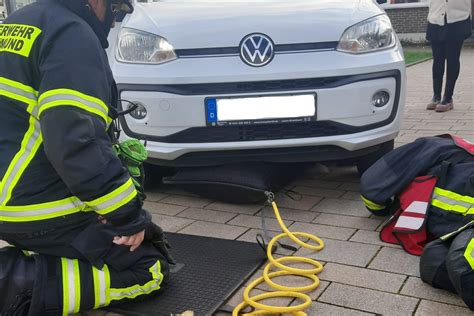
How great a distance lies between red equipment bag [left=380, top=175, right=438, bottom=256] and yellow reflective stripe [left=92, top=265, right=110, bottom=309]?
1.53 meters

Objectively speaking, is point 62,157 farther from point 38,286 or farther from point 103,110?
point 38,286

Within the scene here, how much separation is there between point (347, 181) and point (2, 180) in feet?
8.76

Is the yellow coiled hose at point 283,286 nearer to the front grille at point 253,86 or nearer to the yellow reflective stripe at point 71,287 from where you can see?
the yellow reflective stripe at point 71,287

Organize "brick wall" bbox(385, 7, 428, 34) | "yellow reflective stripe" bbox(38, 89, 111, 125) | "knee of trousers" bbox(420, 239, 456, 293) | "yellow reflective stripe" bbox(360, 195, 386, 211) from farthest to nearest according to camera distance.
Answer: "brick wall" bbox(385, 7, 428, 34) → "yellow reflective stripe" bbox(360, 195, 386, 211) → "knee of trousers" bbox(420, 239, 456, 293) → "yellow reflective stripe" bbox(38, 89, 111, 125)

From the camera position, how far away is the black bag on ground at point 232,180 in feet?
11.8

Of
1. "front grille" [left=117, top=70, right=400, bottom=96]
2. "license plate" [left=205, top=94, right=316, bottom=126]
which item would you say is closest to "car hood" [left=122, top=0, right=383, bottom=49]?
"front grille" [left=117, top=70, right=400, bottom=96]

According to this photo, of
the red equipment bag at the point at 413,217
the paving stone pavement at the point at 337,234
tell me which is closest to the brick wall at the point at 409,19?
the paving stone pavement at the point at 337,234

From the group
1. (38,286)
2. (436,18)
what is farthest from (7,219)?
(436,18)

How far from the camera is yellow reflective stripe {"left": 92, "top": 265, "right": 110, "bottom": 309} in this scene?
238 cm

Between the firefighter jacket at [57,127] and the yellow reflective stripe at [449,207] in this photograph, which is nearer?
the firefighter jacket at [57,127]

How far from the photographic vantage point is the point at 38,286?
2295 mm

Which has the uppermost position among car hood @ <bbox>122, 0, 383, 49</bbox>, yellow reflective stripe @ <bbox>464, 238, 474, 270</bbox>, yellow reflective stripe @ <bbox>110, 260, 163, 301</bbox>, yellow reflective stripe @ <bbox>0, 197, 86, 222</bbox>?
car hood @ <bbox>122, 0, 383, 49</bbox>

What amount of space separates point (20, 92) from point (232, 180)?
172 cm

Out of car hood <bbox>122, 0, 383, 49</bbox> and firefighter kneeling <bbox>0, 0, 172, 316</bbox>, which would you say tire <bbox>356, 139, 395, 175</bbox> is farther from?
firefighter kneeling <bbox>0, 0, 172, 316</bbox>
